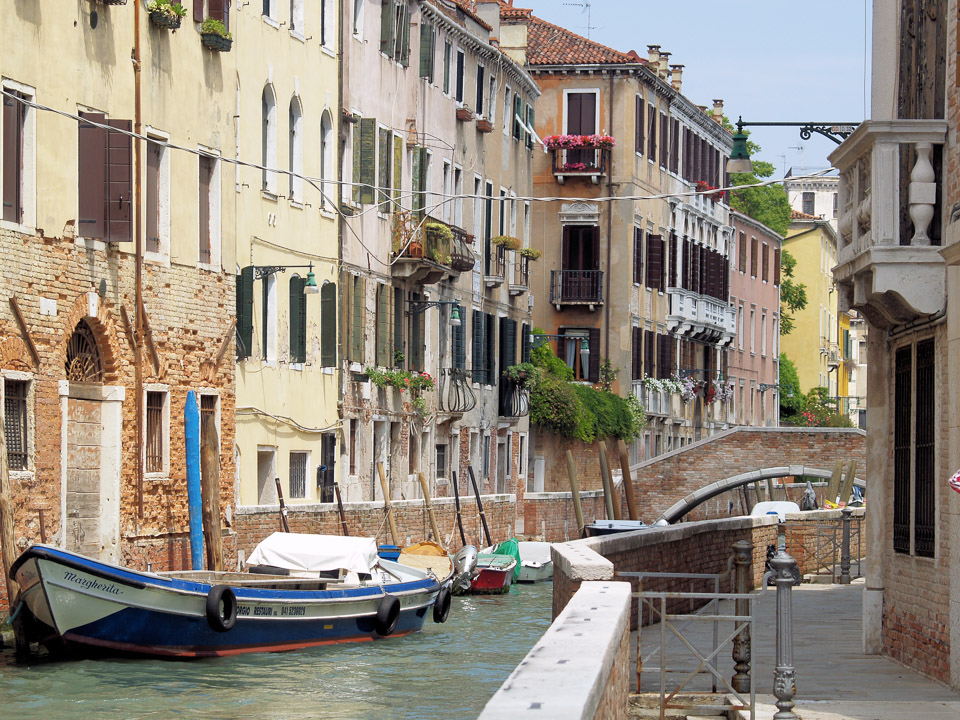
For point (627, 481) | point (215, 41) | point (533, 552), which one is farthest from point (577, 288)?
point (215, 41)

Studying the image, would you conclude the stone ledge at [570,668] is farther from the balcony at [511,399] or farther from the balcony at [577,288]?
the balcony at [577,288]

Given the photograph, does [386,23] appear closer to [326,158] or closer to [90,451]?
[326,158]

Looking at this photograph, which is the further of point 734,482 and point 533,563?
point 734,482

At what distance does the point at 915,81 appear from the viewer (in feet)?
43.8

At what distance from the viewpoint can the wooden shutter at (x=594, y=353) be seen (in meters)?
46.2

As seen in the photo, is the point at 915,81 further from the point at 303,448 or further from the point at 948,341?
the point at 303,448

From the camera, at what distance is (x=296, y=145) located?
1121 inches

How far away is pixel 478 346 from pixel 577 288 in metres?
8.60

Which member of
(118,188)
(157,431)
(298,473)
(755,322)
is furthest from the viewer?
(755,322)

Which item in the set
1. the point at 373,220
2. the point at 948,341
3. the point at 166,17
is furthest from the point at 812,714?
the point at 373,220

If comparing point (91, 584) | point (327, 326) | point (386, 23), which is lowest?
point (91, 584)

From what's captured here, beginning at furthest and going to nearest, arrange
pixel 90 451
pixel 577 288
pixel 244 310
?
1. pixel 577 288
2. pixel 244 310
3. pixel 90 451

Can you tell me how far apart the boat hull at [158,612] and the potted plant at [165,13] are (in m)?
6.61

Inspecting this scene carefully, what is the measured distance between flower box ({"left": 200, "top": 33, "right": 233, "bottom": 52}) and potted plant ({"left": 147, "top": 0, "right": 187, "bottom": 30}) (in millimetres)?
1145
